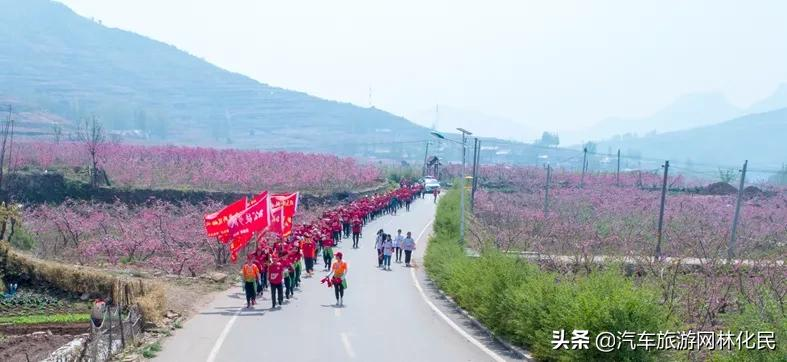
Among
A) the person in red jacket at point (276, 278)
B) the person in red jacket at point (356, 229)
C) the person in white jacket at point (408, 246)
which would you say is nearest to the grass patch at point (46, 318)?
the person in red jacket at point (276, 278)

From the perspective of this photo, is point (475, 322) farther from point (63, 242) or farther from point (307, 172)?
point (307, 172)

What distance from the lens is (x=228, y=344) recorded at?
49.9 ft

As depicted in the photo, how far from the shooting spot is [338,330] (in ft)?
55.1

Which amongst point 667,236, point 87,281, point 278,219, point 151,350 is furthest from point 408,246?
point 151,350

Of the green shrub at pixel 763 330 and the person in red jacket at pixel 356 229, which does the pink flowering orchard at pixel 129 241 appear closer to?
the person in red jacket at pixel 356 229

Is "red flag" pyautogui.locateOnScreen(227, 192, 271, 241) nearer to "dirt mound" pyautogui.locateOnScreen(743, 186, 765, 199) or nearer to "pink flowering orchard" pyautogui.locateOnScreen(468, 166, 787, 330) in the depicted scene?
"pink flowering orchard" pyautogui.locateOnScreen(468, 166, 787, 330)

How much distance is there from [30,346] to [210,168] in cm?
4287

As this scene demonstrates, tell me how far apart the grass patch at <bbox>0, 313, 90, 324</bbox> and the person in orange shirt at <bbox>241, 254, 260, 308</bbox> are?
3806mm

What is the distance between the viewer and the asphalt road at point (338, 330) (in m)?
14.4

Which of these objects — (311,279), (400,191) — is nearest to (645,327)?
(311,279)

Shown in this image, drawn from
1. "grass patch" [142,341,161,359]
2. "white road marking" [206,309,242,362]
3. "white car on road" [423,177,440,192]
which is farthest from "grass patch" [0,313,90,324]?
"white car on road" [423,177,440,192]

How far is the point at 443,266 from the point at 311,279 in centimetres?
435

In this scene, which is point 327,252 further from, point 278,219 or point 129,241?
point 129,241

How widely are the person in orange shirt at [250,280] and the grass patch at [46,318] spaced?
3806 mm
